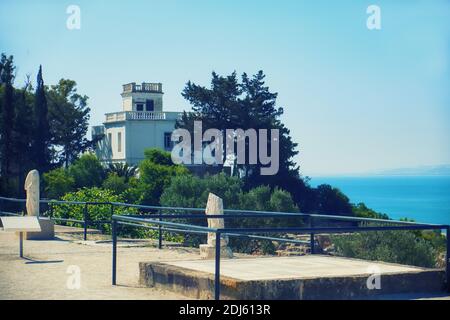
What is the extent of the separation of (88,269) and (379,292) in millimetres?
5259

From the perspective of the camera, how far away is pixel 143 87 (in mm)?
82938

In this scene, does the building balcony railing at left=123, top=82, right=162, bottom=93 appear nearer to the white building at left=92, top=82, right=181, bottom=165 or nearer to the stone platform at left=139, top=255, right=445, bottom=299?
the white building at left=92, top=82, right=181, bottom=165

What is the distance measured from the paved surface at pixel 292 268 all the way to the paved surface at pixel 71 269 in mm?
774

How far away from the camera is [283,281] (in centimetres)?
916

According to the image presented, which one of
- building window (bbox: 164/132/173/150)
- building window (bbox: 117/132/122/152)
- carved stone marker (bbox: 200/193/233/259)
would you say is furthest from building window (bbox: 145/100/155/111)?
carved stone marker (bbox: 200/193/233/259)

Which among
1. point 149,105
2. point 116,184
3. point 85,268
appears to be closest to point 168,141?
point 149,105

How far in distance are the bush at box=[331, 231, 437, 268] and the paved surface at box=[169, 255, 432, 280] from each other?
13.9 m

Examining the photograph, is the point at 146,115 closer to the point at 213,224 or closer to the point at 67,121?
the point at 67,121

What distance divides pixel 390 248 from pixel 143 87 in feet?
195

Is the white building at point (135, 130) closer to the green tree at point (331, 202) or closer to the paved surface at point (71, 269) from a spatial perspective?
the green tree at point (331, 202)

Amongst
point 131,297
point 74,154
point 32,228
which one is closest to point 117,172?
point 74,154

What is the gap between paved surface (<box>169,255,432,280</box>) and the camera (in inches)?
380
